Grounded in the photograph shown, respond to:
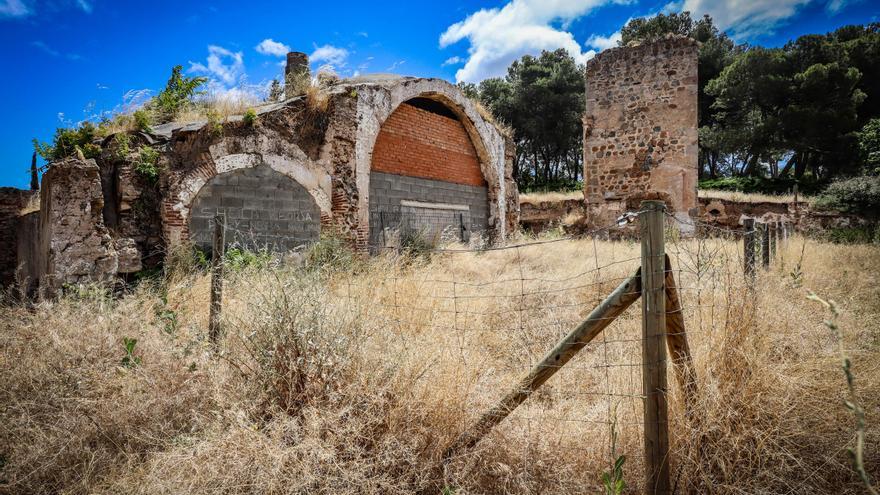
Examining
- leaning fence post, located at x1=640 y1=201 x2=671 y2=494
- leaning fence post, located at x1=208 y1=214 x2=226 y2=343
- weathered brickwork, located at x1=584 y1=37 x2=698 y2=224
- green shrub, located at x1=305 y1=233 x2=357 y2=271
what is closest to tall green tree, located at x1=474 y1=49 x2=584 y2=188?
weathered brickwork, located at x1=584 y1=37 x2=698 y2=224

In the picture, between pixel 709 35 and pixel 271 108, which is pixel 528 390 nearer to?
pixel 271 108

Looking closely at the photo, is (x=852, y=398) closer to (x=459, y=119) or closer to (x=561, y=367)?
(x=561, y=367)

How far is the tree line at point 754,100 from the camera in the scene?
2123 centimetres

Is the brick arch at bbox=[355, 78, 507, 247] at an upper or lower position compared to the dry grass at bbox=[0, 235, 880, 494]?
upper

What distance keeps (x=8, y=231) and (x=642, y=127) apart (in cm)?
1613

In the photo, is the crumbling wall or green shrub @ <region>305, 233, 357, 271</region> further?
green shrub @ <region>305, 233, 357, 271</region>

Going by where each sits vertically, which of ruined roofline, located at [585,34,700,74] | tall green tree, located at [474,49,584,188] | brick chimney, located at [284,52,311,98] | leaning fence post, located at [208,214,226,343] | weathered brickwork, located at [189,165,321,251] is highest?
tall green tree, located at [474,49,584,188]

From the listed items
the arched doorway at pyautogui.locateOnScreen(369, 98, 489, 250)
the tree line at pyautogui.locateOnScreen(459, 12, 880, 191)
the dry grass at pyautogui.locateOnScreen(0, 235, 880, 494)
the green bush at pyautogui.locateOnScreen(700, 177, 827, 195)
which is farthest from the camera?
the tree line at pyautogui.locateOnScreen(459, 12, 880, 191)

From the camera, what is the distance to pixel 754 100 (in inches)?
941

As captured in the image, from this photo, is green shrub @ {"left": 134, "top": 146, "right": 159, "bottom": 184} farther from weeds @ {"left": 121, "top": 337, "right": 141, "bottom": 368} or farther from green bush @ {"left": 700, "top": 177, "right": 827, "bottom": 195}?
green bush @ {"left": 700, "top": 177, "right": 827, "bottom": 195}

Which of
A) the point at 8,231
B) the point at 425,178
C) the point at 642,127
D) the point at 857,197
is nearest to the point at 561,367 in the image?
the point at 425,178

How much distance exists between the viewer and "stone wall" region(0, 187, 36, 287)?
31.3 feet

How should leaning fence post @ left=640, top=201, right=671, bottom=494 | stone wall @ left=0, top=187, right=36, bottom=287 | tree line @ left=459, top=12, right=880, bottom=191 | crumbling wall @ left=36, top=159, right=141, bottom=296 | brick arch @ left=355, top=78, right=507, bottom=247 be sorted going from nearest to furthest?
leaning fence post @ left=640, top=201, right=671, bottom=494 → crumbling wall @ left=36, top=159, right=141, bottom=296 → brick arch @ left=355, top=78, right=507, bottom=247 → stone wall @ left=0, top=187, right=36, bottom=287 → tree line @ left=459, top=12, right=880, bottom=191

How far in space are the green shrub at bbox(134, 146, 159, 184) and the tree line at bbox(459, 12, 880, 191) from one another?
44.6 ft
